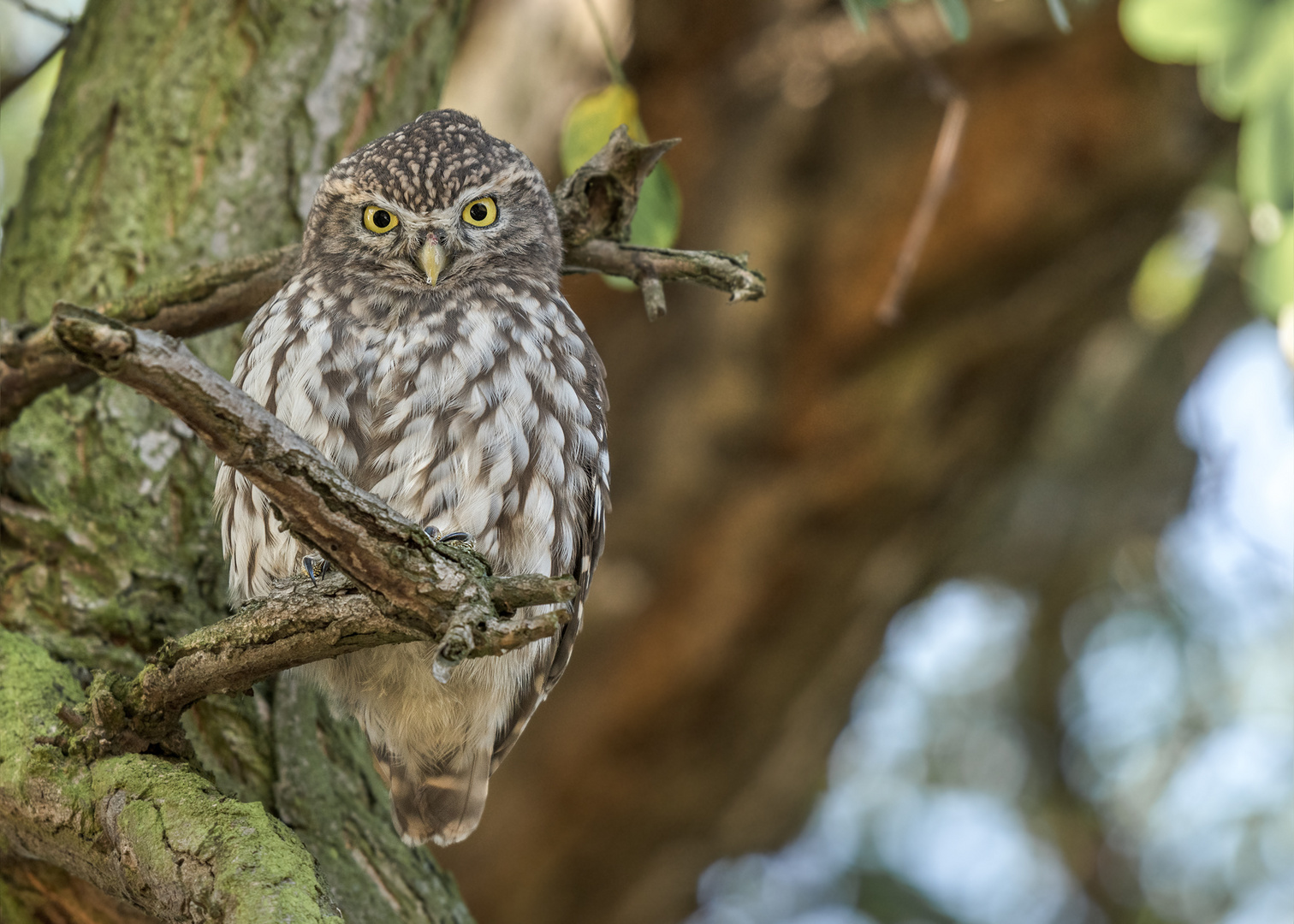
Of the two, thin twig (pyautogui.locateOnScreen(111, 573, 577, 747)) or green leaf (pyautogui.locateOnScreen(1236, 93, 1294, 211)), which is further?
green leaf (pyautogui.locateOnScreen(1236, 93, 1294, 211))

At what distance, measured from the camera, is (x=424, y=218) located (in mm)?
3160

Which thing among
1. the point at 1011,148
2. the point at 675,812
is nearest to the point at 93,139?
the point at 1011,148

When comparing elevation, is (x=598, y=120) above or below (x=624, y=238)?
above

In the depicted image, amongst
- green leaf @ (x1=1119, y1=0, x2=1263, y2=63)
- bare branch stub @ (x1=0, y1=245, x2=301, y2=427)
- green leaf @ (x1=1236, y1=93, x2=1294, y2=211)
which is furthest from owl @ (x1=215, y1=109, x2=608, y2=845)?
green leaf @ (x1=1236, y1=93, x2=1294, y2=211)

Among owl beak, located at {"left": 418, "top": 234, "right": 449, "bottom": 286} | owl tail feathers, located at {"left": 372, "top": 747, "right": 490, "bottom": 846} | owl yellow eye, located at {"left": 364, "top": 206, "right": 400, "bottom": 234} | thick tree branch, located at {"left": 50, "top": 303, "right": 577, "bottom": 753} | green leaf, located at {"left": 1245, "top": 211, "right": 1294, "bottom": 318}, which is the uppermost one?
green leaf, located at {"left": 1245, "top": 211, "right": 1294, "bottom": 318}

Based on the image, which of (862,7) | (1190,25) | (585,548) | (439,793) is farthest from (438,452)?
(1190,25)

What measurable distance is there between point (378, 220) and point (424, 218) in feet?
0.41

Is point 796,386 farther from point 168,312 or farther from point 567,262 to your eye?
point 168,312

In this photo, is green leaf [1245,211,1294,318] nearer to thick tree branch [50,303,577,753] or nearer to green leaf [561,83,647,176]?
green leaf [561,83,647,176]

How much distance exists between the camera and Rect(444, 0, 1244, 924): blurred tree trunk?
4668 millimetres

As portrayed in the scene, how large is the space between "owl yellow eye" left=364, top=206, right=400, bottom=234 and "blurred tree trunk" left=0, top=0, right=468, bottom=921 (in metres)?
0.46

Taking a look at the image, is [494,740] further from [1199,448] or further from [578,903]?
[1199,448]

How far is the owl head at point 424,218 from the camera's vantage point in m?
3.13

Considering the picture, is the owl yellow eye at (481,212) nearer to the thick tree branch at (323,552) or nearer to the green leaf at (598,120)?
the green leaf at (598,120)
